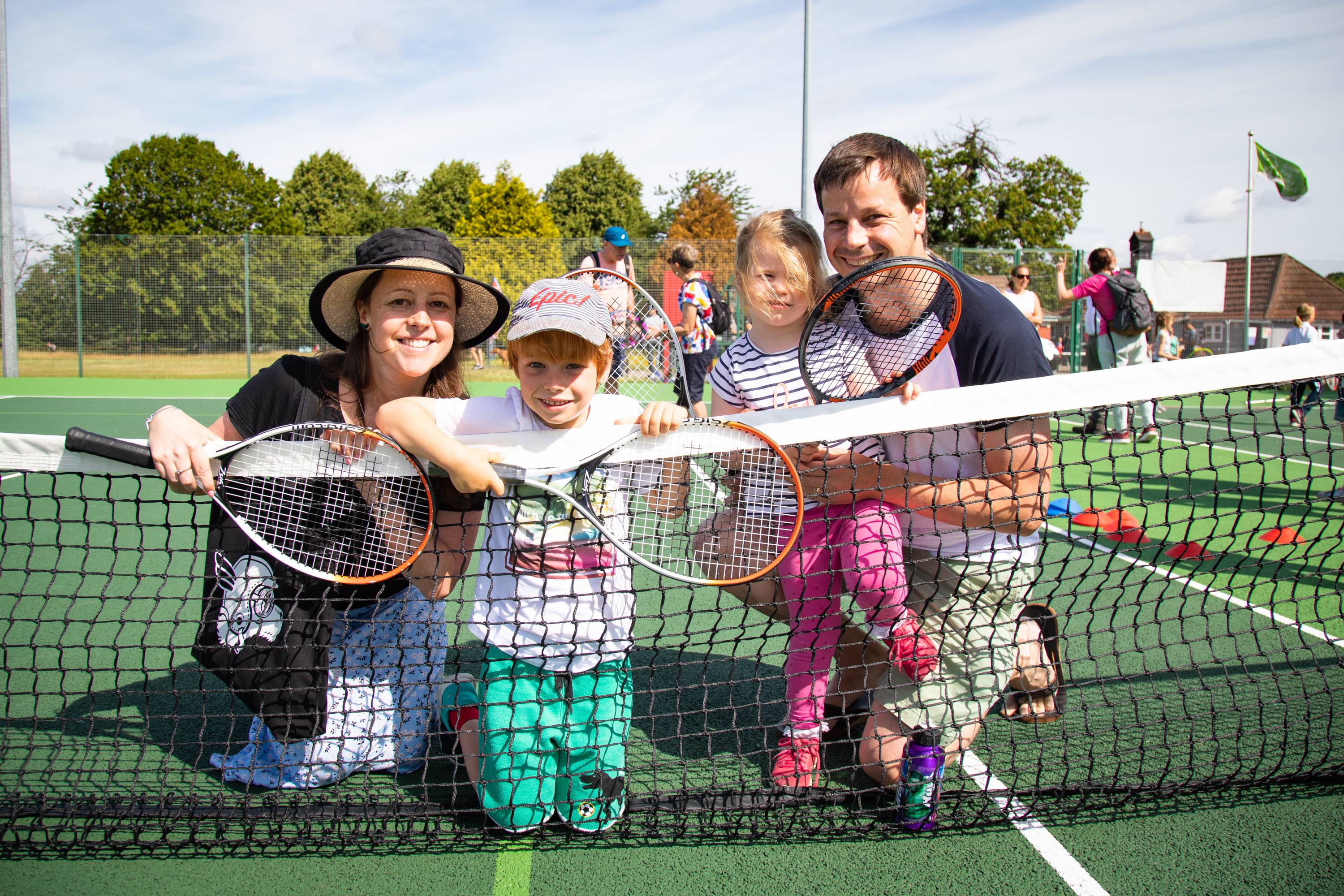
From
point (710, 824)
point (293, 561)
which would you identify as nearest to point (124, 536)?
point (293, 561)

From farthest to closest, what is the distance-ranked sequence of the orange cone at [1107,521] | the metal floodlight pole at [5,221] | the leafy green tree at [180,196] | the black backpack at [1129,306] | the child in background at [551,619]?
the leafy green tree at [180,196] → the metal floodlight pole at [5,221] → the black backpack at [1129,306] → the orange cone at [1107,521] → the child in background at [551,619]

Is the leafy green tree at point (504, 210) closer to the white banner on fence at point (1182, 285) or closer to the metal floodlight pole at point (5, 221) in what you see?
the metal floodlight pole at point (5, 221)

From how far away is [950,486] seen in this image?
246 centimetres

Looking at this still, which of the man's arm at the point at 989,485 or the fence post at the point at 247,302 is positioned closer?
the man's arm at the point at 989,485

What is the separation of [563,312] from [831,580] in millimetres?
1169

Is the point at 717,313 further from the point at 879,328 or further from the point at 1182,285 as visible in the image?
the point at 1182,285

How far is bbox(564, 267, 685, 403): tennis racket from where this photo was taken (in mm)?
3324

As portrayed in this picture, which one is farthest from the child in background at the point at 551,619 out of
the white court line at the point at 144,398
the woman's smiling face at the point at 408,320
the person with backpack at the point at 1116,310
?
the white court line at the point at 144,398

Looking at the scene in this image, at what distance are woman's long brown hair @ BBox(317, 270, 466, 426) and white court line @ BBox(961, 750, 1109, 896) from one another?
205 centimetres

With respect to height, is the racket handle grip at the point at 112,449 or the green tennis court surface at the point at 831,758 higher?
the racket handle grip at the point at 112,449

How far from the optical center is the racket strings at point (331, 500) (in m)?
2.22

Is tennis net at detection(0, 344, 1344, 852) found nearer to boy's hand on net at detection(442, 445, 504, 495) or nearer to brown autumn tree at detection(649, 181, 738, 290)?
boy's hand on net at detection(442, 445, 504, 495)

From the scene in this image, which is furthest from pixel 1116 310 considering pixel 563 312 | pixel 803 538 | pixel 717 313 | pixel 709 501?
pixel 563 312

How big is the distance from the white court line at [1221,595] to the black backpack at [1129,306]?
4.75m
